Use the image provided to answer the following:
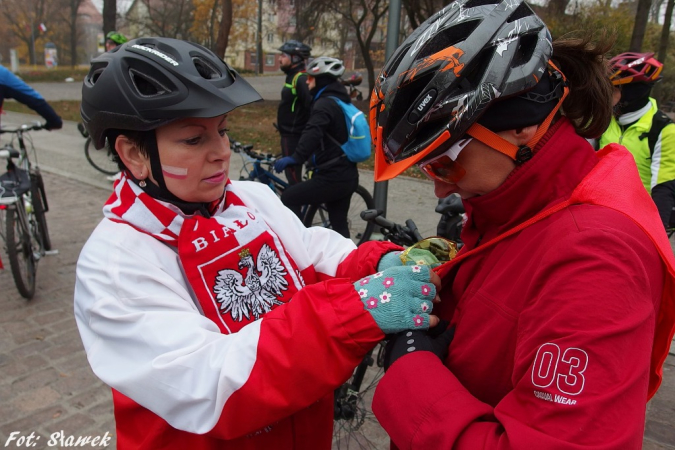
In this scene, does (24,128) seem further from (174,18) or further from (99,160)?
(174,18)

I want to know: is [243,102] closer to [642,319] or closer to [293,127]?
Answer: [642,319]

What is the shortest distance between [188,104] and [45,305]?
161 inches

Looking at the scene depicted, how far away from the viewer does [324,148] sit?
19.1 ft

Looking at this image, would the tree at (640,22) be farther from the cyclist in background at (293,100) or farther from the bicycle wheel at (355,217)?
the bicycle wheel at (355,217)

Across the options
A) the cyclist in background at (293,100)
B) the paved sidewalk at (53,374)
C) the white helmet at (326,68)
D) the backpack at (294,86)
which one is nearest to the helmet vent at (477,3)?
the paved sidewalk at (53,374)

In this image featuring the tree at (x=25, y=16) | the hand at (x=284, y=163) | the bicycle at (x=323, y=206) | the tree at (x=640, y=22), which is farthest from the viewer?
the tree at (x=25, y=16)

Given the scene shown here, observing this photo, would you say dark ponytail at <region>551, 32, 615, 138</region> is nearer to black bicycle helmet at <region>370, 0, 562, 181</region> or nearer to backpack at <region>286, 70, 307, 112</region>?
black bicycle helmet at <region>370, 0, 562, 181</region>

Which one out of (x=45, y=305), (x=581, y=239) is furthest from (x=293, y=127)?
(x=581, y=239)

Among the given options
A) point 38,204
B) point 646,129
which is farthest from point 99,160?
point 646,129

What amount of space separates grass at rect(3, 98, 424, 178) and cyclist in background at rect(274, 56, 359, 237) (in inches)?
174

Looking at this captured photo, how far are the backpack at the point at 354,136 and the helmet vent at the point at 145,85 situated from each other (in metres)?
4.08

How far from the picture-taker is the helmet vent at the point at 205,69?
5.92 ft

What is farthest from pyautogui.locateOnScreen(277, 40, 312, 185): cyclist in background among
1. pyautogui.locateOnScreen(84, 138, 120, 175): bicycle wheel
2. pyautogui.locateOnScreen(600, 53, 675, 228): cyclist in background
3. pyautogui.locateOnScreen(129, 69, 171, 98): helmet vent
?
pyautogui.locateOnScreen(129, 69, 171, 98): helmet vent

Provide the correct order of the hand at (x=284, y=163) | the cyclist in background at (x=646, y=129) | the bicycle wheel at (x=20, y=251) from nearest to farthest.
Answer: the cyclist in background at (x=646, y=129) < the bicycle wheel at (x=20, y=251) < the hand at (x=284, y=163)
